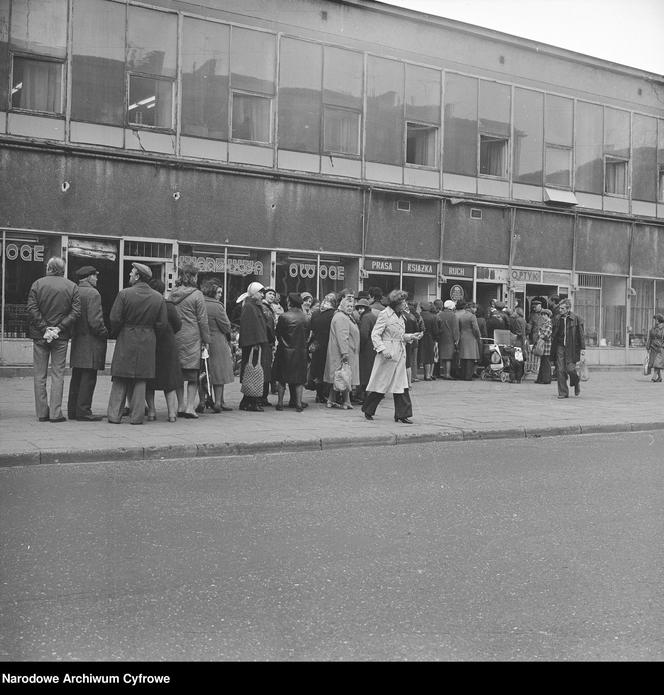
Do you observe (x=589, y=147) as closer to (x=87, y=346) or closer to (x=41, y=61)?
(x=41, y=61)

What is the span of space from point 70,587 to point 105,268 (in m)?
17.5

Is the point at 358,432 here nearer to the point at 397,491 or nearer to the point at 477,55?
the point at 397,491

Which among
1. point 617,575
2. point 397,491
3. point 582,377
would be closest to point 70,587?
point 617,575

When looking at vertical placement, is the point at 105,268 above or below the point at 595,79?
below

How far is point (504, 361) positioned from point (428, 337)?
2.32 metres

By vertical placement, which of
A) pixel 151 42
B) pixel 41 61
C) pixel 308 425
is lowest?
pixel 308 425

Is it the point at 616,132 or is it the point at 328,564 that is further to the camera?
the point at 616,132

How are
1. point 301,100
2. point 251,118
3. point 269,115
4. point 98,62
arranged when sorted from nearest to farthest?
point 98,62 → point 251,118 → point 269,115 → point 301,100

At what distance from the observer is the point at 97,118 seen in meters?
22.3

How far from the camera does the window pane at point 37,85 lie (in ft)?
70.1

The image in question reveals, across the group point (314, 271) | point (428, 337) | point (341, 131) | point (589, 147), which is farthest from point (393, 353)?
point (589, 147)

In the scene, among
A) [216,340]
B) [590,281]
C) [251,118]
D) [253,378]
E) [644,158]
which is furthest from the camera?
[644,158]

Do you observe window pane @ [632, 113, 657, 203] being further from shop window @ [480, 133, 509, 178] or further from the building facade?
shop window @ [480, 133, 509, 178]

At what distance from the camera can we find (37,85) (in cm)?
2162
